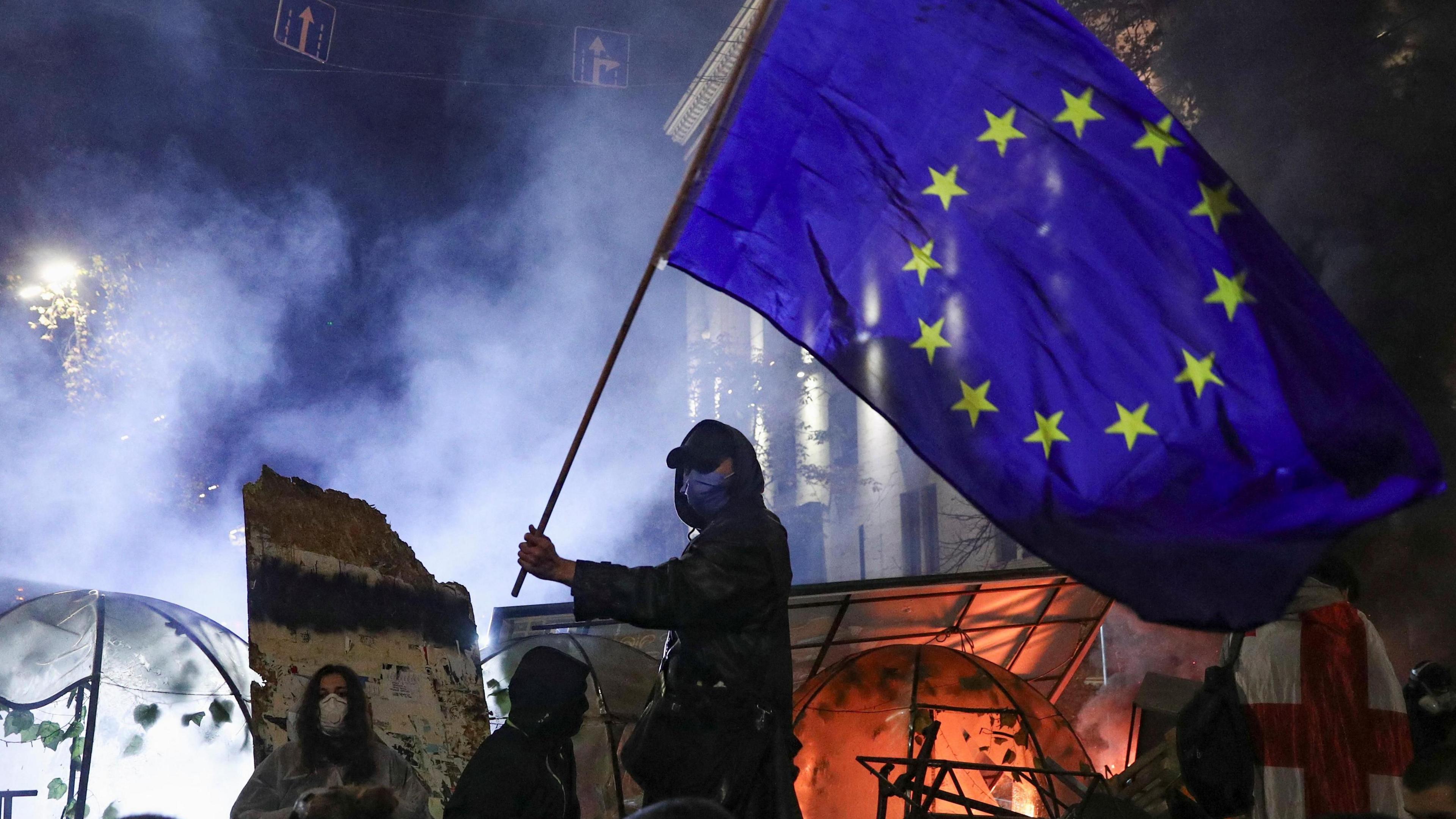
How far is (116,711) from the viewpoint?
6.45 metres

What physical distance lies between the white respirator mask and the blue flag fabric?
109 inches

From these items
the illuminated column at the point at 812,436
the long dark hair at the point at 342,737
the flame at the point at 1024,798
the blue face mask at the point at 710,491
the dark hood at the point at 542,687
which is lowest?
the flame at the point at 1024,798

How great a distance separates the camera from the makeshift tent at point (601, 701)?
753 centimetres

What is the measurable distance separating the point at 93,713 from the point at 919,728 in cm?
548

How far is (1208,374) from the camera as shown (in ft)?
10.9

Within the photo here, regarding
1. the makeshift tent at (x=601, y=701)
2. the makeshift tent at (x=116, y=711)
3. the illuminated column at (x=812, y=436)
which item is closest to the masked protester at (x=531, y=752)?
the makeshift tent at (x=601, y=701)

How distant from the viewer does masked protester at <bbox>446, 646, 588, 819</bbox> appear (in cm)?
354

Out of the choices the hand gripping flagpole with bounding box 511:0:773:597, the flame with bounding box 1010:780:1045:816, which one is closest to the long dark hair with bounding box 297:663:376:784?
the hand gripping flagpole with bounding box 511:0:773:597

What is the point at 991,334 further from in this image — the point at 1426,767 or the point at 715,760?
the point at 1426,767

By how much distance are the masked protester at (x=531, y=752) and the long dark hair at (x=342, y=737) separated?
1450mm

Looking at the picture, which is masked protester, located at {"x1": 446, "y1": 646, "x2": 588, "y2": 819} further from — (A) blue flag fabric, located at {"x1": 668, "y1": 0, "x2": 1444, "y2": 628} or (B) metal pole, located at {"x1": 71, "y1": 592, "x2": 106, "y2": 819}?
(B) metal pole, located at {"x1": 71, "y1": 592, "x2": 106, "y2": 819}

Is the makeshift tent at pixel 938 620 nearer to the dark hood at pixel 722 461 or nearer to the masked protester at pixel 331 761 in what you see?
the masked protester at pixel 331 761

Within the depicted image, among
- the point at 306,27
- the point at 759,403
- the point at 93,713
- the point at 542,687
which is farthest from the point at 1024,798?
the point at 759,403

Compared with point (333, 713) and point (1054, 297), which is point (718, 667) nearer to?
point (1054, 297)
